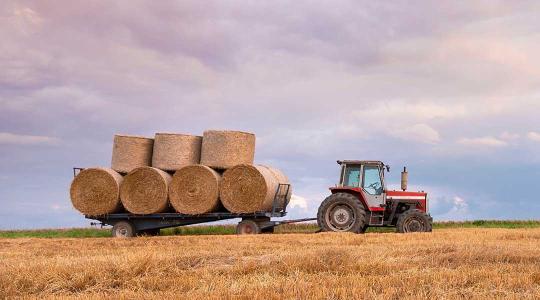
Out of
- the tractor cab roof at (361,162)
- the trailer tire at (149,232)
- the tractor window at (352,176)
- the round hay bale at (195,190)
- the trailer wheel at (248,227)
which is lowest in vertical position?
the trailer tire at (149,232)

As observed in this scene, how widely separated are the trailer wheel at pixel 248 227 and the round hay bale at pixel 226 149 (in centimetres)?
160

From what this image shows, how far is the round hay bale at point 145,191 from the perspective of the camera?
19203mm

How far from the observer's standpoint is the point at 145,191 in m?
19.4

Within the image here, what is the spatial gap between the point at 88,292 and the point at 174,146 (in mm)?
12317

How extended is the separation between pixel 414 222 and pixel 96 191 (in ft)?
28.9

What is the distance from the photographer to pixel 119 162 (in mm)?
20344

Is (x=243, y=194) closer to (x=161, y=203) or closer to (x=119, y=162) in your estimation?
(x=161, y=203)

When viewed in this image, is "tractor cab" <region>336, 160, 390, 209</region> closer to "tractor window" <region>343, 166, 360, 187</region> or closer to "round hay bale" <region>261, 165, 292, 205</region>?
"tractor window" <region>343, 166, 360, 187</region>

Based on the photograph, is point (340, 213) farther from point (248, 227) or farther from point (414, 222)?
point (248, 227)

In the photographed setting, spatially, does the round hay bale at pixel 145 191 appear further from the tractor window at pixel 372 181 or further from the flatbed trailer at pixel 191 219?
the tractor window at pixel 372 181

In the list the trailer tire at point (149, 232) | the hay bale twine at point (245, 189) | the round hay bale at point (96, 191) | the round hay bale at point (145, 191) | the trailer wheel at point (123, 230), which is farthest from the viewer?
the trailer tire at point (149, 232)

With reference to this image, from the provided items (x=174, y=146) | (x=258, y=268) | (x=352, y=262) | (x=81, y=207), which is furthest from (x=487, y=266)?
(x=81, y=207)

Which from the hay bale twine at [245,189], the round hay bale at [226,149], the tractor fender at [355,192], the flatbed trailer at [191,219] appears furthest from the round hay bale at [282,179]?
the tractor fender at [355,192]

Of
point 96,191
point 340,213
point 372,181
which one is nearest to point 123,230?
point 96,191
